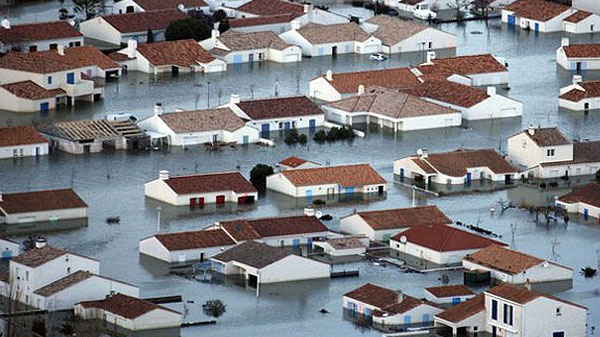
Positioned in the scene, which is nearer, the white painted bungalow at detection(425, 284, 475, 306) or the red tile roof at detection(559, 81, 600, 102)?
the white painted bungalow at detection(425, 284, 475, 306)

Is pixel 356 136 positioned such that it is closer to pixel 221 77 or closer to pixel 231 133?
pixel 231 133

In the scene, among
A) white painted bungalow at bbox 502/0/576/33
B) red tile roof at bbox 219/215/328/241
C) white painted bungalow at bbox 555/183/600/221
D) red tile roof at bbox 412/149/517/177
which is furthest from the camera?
white painted bungalow at bbox 502/0/576/33

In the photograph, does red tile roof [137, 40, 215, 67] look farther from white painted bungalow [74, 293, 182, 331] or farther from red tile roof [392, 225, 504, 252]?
white painted bungalow [74, 293, 182, 331]

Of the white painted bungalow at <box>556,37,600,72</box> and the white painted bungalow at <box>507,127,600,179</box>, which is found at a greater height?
the white painted bungalow at <box>507,127,600,179</box>

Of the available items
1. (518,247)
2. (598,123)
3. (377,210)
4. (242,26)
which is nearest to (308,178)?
(377,210)

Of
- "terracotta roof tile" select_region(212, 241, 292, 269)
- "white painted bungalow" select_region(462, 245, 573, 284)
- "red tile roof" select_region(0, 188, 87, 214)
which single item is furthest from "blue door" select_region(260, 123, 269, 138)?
"white painted bungalow" select_region(462, 245, 573, 284)

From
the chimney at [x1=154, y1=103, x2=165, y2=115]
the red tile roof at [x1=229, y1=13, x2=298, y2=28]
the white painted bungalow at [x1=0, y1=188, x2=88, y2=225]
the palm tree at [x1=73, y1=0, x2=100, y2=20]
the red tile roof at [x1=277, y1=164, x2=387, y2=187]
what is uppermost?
the white painted bungalow at [x1=0, y1=188, x2=88, y2=225]

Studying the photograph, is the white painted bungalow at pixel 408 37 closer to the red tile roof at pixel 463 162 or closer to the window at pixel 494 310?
the red tile roof at pixel 463 162
